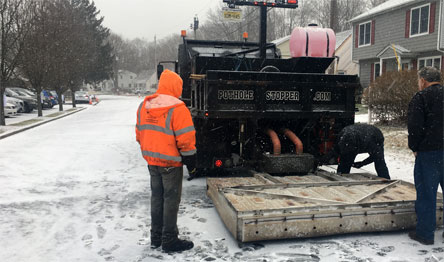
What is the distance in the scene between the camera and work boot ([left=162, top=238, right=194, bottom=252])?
13.5ft

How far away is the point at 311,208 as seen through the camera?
426cm

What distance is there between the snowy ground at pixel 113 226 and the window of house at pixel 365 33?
21882mm

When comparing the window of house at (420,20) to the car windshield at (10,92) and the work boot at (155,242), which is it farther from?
the car windshield at (10,92)

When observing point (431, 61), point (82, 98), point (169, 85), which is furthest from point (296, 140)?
point (82, 98)

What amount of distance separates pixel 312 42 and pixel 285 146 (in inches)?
70.3

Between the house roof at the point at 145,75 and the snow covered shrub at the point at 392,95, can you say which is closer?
the snow covered shrub at the point at 392,95

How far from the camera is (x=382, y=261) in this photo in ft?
12.6

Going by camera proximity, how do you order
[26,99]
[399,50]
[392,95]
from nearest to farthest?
[392,95]
[399,50]
[26,99]

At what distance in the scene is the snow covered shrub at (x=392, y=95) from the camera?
13280 millimetres

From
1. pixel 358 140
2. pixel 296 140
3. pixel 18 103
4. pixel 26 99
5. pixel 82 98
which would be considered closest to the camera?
pixel 358 140

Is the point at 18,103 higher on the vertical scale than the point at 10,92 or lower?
lower

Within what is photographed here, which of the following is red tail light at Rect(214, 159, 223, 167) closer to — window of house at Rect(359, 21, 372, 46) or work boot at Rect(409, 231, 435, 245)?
work boot at Rect(409, 231, 435, 245)

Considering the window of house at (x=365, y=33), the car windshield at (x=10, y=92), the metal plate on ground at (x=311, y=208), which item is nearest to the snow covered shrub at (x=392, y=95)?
the metal plate on ground at (x=311, y=208)

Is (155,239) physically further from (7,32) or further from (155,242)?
(7,32)
